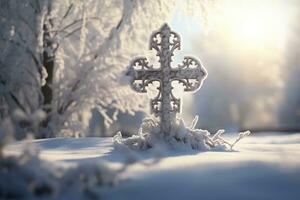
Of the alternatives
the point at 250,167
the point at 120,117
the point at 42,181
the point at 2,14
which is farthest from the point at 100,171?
the point at 120,117

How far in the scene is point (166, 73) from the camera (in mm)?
6652

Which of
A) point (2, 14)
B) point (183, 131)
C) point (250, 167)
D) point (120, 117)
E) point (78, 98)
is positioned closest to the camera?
point (250, 167)

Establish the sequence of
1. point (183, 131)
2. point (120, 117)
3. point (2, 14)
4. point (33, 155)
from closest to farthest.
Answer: point (33, 155) < point (183, 131) < point (2, 14) < point (120, 117)

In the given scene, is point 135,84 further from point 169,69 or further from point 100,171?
point 100,171

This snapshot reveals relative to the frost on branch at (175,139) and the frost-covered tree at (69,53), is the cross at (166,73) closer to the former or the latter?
the frost on branch at (175,139)

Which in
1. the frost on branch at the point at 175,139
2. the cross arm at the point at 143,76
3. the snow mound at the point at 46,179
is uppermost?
the cross arm at the point at 143,76

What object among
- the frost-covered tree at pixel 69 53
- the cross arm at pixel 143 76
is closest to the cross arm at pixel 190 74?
the cross arm at pixel 143 76

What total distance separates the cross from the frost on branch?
0.67ft

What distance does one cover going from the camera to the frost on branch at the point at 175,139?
20.4 feet

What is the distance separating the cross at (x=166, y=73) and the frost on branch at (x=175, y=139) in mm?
204

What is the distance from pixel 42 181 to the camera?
2.90 meters

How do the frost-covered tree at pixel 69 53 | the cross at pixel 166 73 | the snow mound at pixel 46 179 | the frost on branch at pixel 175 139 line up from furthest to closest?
the frost-covered tree at pixel 69 53 < the cross at pixel 166 73 < the frost on branch at pixel 175 139 < the snow mound at pixel 46 179

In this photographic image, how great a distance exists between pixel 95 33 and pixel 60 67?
4.29 feet

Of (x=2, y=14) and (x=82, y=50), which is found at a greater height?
(x=2, y=14)
